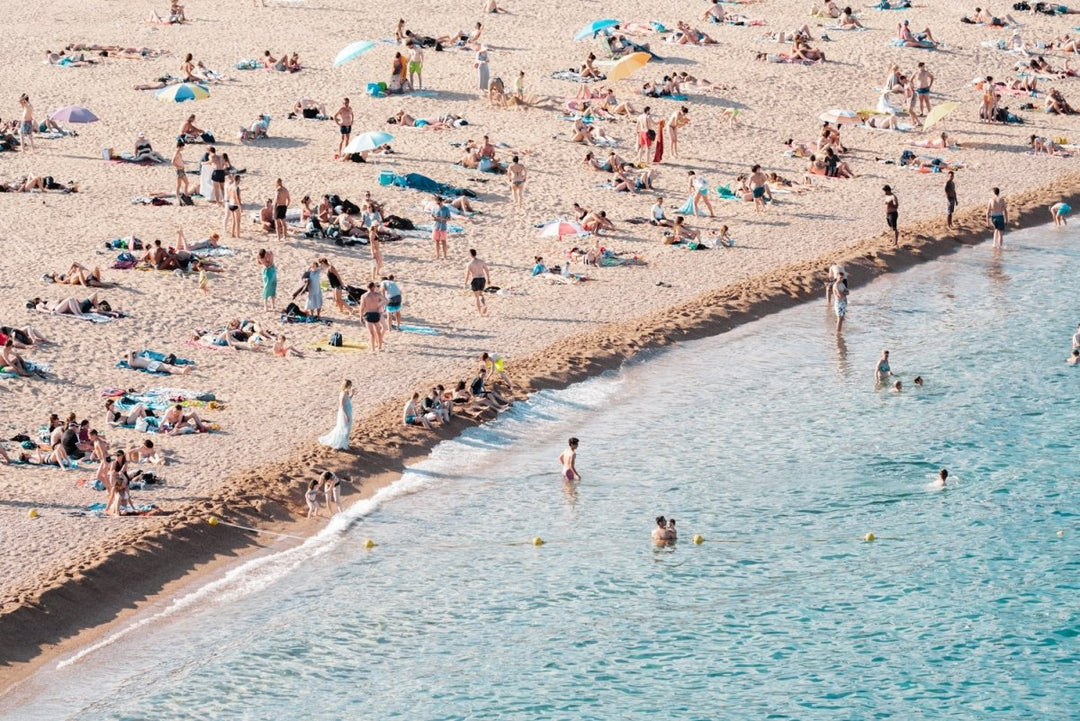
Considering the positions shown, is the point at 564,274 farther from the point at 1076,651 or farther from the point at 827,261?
the point at 1076,651

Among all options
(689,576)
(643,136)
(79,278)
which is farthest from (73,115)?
(689,576)

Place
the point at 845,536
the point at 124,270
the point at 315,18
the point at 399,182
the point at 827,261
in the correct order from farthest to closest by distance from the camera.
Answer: the point at 315,18 < the point at 399,182 < the point at 827,261 < the point at 124,270 < the point at 845,536

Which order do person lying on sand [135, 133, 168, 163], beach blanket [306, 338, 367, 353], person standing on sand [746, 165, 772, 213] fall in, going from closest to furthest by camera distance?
beach blanket [306, 338, 367, 353] < person standing on sand [746, 165, 772, 213] < person lying on sand [135, 133, 168, 163]

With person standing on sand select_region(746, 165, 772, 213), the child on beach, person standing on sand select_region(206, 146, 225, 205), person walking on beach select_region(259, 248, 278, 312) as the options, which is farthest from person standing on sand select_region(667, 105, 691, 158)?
the child on beach

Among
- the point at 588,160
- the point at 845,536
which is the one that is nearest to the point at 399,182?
the point at 588,160

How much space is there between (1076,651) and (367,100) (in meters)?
25.5

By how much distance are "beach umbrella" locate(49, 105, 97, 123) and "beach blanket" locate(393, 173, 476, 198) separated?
7308 millimetres

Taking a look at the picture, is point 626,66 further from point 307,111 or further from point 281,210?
point 281,210

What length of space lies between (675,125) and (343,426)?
16.3 metres

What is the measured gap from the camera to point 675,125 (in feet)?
121

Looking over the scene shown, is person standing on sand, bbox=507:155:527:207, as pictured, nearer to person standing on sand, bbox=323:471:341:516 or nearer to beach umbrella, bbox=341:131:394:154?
beach umbrella, bbox=341:131:394:154

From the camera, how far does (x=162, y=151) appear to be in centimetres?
3644

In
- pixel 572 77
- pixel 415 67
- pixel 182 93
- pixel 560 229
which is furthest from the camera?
pixel 572 77

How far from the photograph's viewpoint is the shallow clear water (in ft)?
59.1
